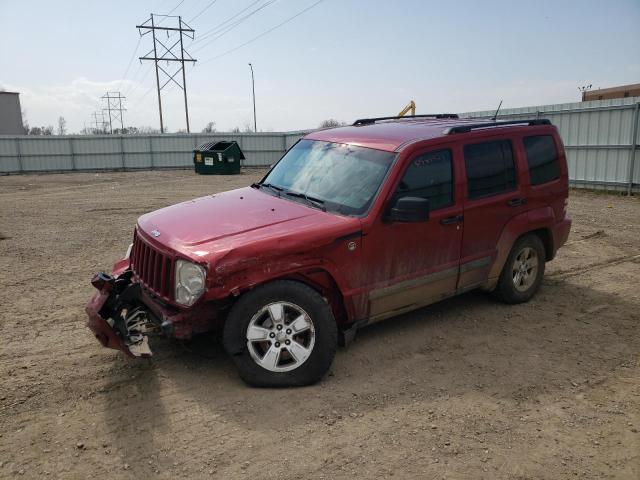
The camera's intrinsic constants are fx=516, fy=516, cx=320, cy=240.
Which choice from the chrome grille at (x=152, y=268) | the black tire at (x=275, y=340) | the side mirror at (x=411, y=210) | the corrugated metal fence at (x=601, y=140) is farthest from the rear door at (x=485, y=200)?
the corrugated metal fence at (x=601, y=140)

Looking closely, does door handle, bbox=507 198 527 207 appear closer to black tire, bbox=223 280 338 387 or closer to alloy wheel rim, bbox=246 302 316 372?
black tire, bbox=223 280 338 387

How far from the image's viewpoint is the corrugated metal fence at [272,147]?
14922 mm

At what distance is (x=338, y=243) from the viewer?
3.93 m

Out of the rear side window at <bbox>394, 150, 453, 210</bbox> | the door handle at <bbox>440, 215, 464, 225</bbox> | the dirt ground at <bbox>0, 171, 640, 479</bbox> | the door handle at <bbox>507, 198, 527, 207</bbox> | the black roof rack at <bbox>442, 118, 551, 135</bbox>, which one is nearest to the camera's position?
the dirt ground at <bbox>0, 171, 640, 479</bbox>

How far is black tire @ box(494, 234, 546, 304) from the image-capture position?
5344mm

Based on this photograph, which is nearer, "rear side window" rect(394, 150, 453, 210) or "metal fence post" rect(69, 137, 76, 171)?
"rear side window" rect(394, 150, 453, 210)

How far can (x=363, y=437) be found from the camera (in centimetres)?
322

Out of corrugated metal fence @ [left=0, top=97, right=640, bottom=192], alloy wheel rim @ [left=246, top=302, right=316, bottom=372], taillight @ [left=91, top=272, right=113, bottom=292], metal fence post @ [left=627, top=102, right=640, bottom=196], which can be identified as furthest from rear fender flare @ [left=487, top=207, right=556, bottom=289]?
corrugated metal fence @ [left=0, top=97, right=640, bottom=192]

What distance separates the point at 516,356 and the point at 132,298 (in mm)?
3172

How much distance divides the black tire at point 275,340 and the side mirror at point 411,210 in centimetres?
91

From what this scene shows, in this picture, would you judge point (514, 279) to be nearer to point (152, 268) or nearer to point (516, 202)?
point (516, 202)

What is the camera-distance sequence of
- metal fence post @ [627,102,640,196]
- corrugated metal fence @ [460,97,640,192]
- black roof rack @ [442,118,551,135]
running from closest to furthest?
black roof rack @ [442,118,551,135], metal fence post @ [627,102,640,196], corrugated metal fence @ [460,97,640,192]

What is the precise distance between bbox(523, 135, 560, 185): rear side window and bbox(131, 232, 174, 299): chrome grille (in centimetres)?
375

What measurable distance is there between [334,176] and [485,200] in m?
1.47
